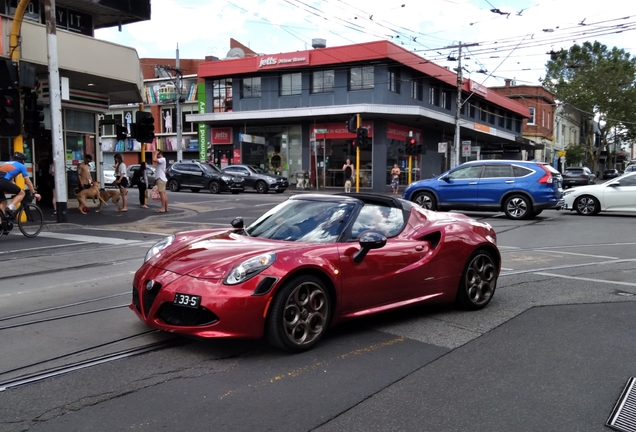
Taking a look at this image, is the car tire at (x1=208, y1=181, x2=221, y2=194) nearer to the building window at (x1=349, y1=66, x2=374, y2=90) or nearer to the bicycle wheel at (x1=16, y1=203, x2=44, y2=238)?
the building window at (x1=349, y1=66, x2=374, y2=90)

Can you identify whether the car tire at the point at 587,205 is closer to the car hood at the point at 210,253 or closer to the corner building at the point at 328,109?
the car hood at the point at 210,253

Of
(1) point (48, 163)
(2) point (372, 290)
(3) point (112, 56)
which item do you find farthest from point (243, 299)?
(1) point (48, 163)

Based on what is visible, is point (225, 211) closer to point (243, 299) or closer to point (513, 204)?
point (513, 204)

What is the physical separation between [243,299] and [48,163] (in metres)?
17.9

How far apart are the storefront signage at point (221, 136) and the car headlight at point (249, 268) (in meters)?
37.9

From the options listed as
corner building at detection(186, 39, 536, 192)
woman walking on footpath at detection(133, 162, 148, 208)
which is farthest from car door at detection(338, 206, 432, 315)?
corner building at detection(186, 39, 536, 192)

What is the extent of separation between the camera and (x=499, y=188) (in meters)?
16.4

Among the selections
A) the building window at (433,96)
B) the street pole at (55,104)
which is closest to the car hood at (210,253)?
the street pole at (55,104)

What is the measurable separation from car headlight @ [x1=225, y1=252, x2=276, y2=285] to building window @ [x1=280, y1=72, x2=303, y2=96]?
3423 centimetres

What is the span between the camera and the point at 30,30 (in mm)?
15586

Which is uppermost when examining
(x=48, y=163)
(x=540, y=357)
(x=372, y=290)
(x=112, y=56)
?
(x=112, y=56)

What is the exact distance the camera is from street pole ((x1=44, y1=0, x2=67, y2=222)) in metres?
14.2

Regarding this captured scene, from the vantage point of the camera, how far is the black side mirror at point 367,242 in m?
4.88

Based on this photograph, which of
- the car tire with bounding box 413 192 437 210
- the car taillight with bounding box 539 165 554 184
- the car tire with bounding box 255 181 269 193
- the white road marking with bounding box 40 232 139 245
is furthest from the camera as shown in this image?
the car tire with bounding box 255 181 269 193
